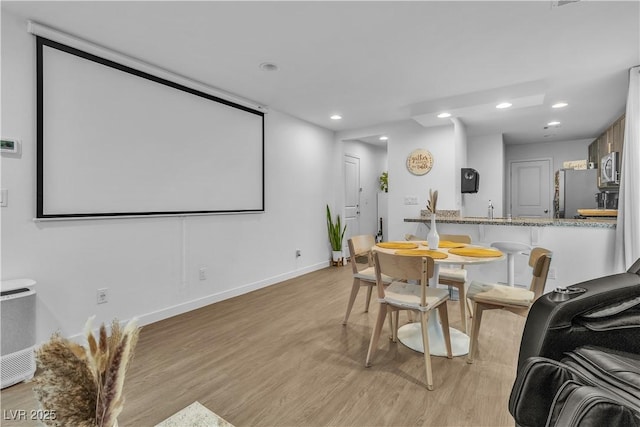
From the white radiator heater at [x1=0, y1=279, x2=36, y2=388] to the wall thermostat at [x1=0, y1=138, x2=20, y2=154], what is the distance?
34.8 inches

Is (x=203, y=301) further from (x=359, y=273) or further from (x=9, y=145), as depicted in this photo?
(x=9, y=145)

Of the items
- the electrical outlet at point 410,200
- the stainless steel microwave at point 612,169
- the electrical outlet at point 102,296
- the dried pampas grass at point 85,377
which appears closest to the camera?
the dried pampas grass at point 85,377

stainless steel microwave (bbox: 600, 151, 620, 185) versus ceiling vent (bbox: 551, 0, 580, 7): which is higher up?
ceiling vent (bbox: 551, 0, 580, 7)

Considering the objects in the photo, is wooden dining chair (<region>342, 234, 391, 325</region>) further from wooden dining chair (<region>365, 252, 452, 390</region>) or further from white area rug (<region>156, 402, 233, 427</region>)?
white area rug (<region>156, 402, 233, 427</region>)

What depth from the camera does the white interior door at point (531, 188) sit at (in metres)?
6.84

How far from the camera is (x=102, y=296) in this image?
2.61 metres

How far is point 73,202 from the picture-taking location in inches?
96.0

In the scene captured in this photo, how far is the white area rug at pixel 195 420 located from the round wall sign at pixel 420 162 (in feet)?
14.4

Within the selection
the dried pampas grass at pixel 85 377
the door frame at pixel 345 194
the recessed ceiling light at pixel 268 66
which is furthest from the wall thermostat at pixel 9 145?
the door frame at pixel 345 194

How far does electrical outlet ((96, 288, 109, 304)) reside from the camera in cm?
258

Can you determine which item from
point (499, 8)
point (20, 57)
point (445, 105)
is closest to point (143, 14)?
point (20, 57)

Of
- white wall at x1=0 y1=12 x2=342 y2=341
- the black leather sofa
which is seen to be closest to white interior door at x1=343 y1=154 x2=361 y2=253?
Result: white wall at x1=0 y1=12 x2=342 y2=341

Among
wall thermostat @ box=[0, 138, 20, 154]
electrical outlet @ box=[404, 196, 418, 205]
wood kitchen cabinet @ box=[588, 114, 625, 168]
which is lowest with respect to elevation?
electrical outlet @ box=[404, 196, 418, 205]

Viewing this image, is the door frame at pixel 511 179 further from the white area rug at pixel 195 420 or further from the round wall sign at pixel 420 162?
the white area rug at pixel 195 420
